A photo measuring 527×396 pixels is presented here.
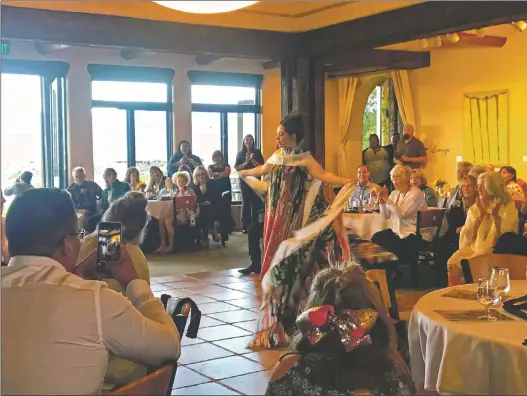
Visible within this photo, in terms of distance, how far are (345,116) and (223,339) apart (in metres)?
9.88

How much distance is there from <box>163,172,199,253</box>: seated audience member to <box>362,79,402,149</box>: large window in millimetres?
5153

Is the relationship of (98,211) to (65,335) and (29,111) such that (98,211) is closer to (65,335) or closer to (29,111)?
(29,111)

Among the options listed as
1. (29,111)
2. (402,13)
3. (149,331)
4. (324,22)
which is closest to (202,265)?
(324,22)

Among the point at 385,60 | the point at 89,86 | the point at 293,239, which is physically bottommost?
the point at 293,239

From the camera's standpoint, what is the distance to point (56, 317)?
6.09ft

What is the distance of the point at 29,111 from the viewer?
1165 cm

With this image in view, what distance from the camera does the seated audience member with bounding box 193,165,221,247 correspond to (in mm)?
10320

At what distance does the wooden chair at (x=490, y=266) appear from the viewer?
3.82 meters

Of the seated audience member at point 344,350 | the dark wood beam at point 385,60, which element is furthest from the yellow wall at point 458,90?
the seated audience member at point 344,350

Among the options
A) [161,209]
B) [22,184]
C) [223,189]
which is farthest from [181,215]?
[22,184]

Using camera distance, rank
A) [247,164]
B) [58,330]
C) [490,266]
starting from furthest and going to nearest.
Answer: [247,164]
[490,266]
[58,330]

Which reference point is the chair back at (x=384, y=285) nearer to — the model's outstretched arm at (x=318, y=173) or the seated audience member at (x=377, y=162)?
the model's outstretched arm at (x=318, y=173)

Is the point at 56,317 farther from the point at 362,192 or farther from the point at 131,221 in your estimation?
the point at 362,192

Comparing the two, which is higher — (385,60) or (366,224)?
(385,60)
